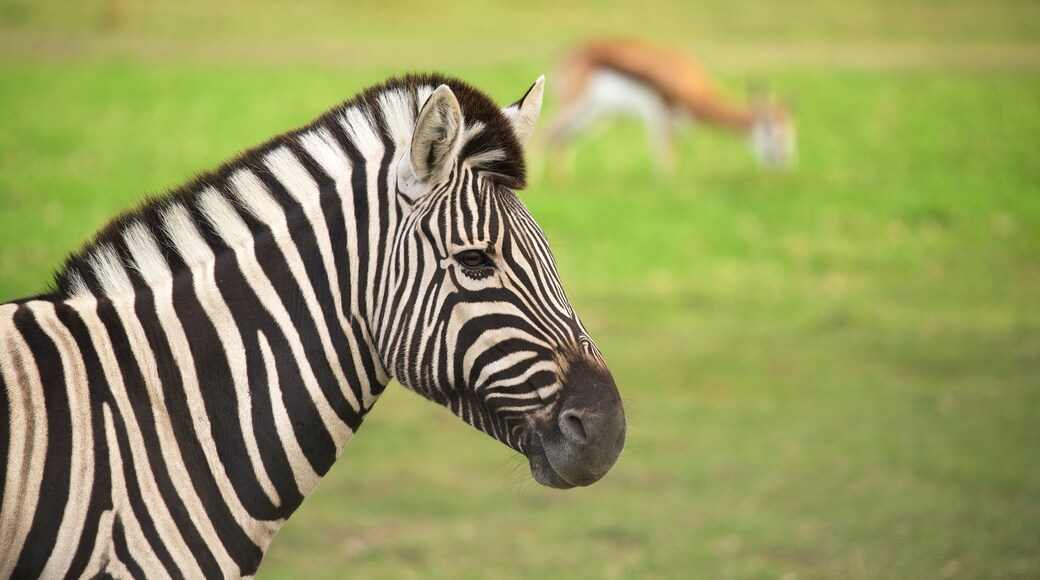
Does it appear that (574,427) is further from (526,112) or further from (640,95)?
(640,95)

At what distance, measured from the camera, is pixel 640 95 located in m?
16.4

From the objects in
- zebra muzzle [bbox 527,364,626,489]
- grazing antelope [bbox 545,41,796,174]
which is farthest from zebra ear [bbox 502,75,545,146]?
grazing antelope [bbox 545,41,796,174]

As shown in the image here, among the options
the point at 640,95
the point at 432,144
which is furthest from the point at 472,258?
the point at 640,95

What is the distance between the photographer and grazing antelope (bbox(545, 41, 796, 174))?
1612 cm

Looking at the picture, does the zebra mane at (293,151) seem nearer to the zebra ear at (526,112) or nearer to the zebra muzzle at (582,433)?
the zebra ear at (526,112)

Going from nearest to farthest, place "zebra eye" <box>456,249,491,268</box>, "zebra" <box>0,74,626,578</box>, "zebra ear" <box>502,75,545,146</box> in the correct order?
"zebra" <box>0,74,626,578</box>, "zebra eye" <box>456,249,491,268</box>, "zebra ear" <box>502,75,545,146</box>

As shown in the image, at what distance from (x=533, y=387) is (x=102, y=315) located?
107cm

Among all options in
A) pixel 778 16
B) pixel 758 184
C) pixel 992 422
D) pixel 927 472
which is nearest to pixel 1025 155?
pixel 758 184

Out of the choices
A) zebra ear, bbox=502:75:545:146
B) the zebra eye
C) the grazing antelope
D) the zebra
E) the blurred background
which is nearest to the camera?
the zebra

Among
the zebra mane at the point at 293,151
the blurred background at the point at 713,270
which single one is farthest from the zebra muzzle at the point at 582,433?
the blurred background at the point at 713,270

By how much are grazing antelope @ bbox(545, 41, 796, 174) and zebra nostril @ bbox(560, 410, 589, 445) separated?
13.4 metres

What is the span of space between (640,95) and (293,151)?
1386 cm

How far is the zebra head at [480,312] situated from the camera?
2764mm

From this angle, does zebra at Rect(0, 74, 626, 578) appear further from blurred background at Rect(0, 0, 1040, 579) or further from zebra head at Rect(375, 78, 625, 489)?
blurred background at Rect(0, 0, 1040, 579)
